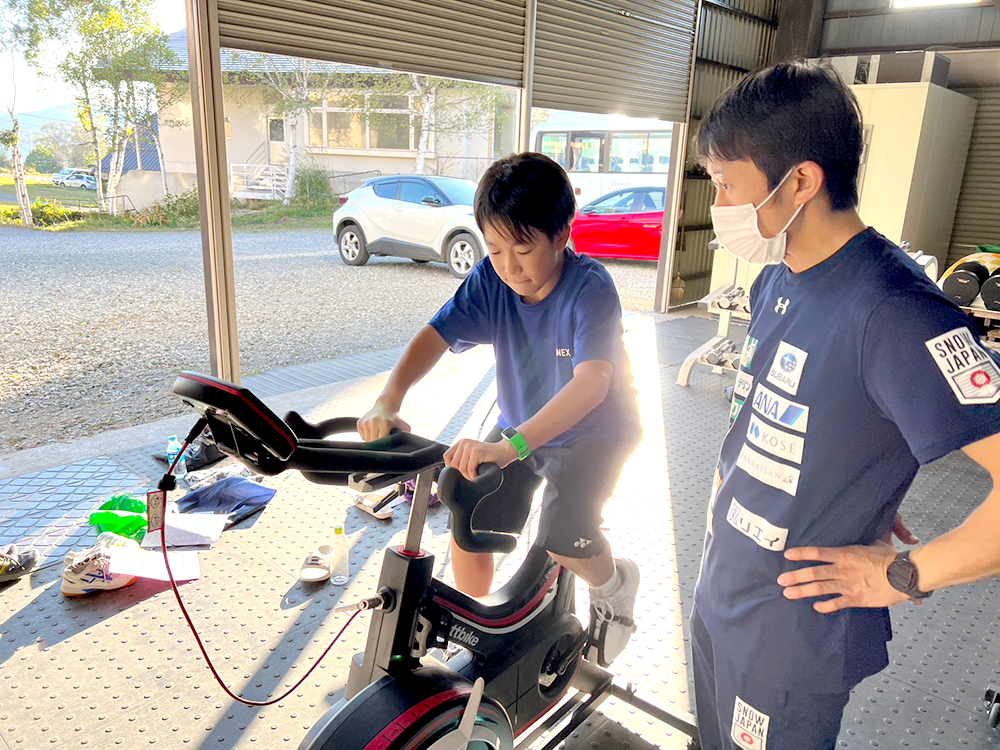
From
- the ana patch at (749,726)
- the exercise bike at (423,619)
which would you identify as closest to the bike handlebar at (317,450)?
the exercise bike at (423,619)

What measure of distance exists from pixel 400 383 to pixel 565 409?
360 mm

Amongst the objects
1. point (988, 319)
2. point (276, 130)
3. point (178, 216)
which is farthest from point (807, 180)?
point (276, 130)

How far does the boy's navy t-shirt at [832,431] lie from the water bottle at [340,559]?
1770mm

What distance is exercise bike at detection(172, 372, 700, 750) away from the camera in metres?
0.94

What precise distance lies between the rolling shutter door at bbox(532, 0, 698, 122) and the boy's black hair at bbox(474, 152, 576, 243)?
419cm

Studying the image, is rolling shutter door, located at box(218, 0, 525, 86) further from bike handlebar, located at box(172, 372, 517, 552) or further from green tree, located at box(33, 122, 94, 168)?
green tree, located at box(33, 122, 94, 168)

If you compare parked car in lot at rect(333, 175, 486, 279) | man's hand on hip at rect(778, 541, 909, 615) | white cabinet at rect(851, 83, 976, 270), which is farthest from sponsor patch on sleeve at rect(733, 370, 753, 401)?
parked car in lot at rect(333, 175, 486, 279)

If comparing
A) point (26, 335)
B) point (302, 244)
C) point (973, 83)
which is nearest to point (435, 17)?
point (26, 335)

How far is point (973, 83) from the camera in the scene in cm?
756

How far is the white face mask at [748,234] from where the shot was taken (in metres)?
1.06

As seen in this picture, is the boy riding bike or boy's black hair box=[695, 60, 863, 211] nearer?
boy's black hair box=[695, 60, 863, 211]

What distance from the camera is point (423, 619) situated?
1305 mm

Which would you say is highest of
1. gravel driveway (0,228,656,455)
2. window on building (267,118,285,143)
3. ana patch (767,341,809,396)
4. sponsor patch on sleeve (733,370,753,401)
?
window on building (267,118,285,143)

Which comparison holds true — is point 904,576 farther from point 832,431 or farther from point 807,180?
point 807,180
